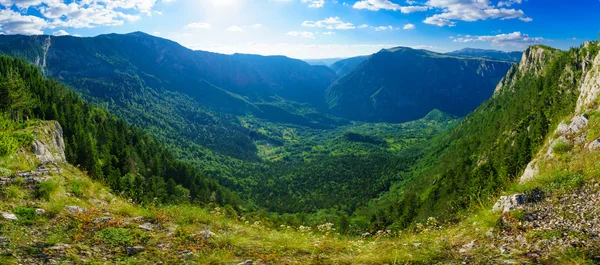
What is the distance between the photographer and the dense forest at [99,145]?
6044cm

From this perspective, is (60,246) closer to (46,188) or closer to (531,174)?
(46,188)

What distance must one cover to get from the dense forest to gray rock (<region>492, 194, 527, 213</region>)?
41.0m

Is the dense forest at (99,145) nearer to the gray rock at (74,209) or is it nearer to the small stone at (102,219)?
the gray rock at (74,209)

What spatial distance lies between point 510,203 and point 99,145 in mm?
107867

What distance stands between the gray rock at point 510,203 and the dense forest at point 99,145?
41.0 m

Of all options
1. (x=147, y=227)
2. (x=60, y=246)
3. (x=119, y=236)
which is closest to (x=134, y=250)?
(x=119, y=236)

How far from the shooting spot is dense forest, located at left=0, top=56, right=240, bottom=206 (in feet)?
198

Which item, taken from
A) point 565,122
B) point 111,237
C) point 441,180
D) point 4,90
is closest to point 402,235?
point 111,237

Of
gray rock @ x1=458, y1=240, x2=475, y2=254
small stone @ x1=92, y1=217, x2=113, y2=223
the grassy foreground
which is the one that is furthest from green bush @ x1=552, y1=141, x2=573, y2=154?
small stone @ x1=92, y1=217, x2=113, y2=223

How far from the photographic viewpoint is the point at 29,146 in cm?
2789

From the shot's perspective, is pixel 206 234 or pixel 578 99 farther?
pixel 578 99

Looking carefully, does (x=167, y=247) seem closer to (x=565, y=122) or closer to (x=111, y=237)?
(x=111, y=237)

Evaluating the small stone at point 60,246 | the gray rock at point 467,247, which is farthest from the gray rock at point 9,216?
the gray rock at point 467,247

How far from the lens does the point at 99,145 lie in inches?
3738
